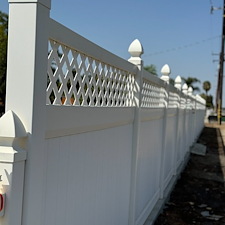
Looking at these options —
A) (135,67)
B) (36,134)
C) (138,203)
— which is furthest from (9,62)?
(138,203)

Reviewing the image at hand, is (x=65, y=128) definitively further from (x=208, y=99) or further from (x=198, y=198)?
(x=208, y=99)

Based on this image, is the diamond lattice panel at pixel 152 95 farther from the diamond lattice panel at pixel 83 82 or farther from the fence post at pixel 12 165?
the fence post at pixel 12 165

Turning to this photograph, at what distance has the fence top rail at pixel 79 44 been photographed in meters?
1.82

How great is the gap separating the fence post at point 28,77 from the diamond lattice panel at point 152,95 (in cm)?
269

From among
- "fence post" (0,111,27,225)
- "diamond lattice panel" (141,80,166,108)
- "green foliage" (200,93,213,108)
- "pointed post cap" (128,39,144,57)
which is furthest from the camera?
"green foliage" (200,93,213,108)

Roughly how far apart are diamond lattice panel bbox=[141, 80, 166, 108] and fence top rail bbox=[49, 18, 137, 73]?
1.33 metres

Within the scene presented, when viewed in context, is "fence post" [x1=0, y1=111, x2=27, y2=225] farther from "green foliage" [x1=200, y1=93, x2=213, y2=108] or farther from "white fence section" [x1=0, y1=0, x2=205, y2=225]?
"green foliage" [x1=200, y1=93, x2=213, y2=108]

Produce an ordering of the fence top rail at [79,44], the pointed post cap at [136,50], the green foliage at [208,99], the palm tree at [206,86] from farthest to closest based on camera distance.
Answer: the palm tree at [206,86] < the green foliage at [208,99] < the pointed post cap at [136,50] < the fence top rail at [79,44]

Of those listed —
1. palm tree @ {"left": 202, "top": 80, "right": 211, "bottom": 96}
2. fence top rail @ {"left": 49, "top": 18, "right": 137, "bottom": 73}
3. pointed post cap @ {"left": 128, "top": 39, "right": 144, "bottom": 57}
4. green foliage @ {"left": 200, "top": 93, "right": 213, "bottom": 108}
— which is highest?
palm tree @ {"left": 202, "top": 80, "right": 211, "bottom": 96}

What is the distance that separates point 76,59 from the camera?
2.13 meters

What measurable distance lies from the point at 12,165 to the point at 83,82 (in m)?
0.92

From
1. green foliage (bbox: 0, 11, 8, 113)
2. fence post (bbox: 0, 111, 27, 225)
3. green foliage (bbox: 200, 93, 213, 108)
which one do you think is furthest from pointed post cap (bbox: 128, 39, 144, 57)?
green foliage (bbox: 200, 93, 213, 108)

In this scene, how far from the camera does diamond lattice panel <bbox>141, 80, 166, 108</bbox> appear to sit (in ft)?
14.3

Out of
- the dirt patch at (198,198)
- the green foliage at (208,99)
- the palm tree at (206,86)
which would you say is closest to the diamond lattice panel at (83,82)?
the dirt patch at (198,198)
